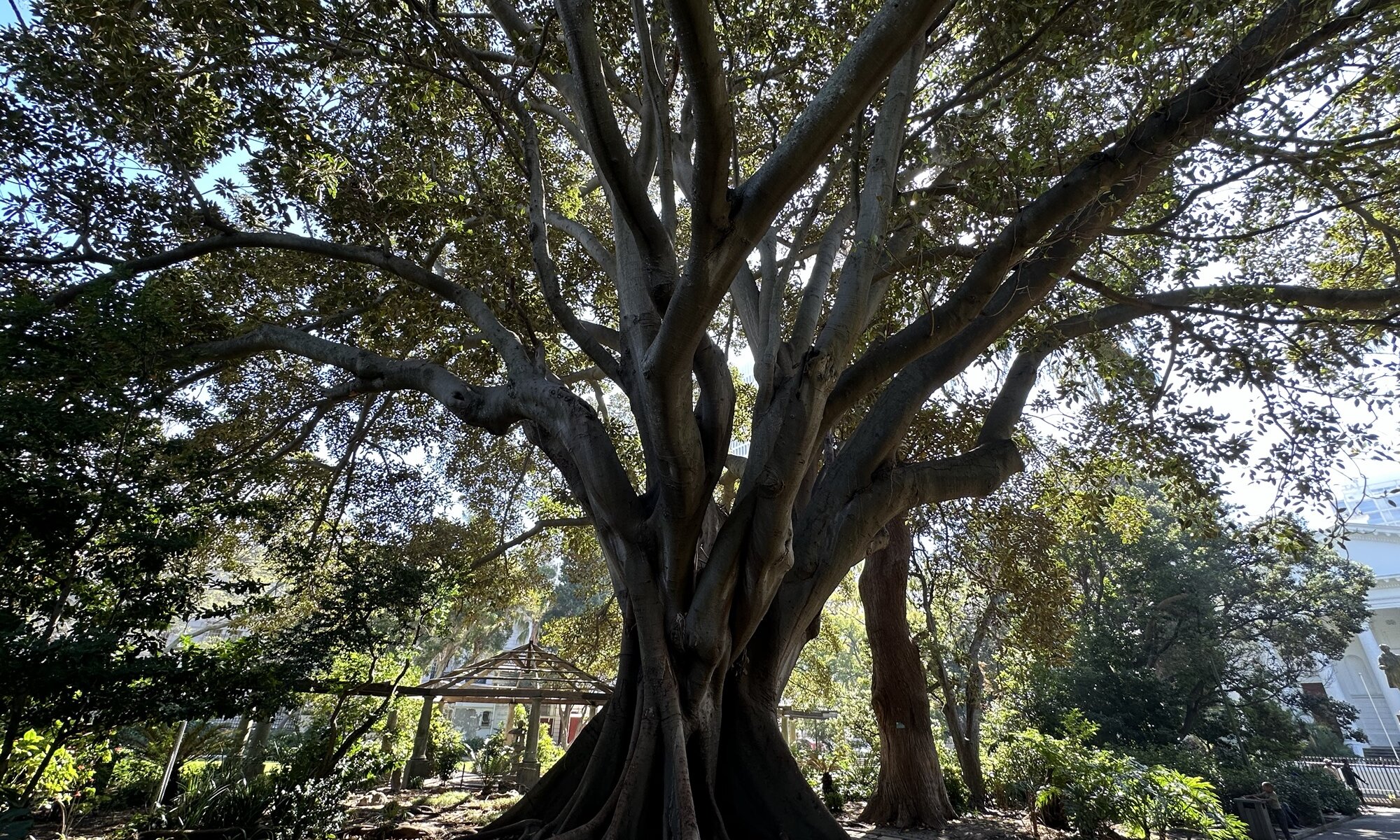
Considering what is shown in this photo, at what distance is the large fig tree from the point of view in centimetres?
390

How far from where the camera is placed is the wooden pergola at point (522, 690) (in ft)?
39.7

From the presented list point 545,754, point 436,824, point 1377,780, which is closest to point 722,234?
point 436,824

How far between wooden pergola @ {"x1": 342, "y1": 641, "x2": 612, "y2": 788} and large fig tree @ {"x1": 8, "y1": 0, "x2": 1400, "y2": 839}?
281 inches

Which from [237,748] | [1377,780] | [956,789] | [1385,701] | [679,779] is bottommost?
[1377,780]

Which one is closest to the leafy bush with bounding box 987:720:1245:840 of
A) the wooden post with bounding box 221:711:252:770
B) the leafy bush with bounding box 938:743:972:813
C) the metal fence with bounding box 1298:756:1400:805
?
the leafy bush with bounding box 938:743:972:813

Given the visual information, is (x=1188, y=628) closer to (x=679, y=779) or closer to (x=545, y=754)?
(x=545, y=754)

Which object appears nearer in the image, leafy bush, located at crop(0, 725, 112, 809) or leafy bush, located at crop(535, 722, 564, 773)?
leafy bush, located at crop(0, 725, 112, 809)

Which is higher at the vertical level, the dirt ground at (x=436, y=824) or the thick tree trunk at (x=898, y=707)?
the thick tree trunk at (x=898, y=707)

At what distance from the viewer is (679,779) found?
3.98 meters

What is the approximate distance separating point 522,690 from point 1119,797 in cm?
1048

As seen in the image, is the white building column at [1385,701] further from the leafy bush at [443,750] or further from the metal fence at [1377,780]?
the leafy bush at [443,750]

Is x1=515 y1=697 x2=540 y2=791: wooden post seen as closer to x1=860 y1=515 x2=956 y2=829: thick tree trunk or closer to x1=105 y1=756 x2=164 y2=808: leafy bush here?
x1=105 y1=756 x2=164 y2=808: leafy bush

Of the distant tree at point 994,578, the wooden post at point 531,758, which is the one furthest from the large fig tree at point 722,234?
the wooden post at point 531,758

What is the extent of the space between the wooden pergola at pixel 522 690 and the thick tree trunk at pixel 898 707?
5.20m
